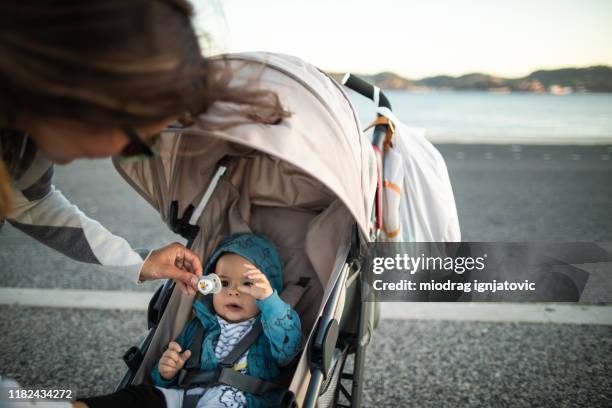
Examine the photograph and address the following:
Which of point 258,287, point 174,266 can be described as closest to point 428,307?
point 258,287

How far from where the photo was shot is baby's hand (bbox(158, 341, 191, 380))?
2.01 meters

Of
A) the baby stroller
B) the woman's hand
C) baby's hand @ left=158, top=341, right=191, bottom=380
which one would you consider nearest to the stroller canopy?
the baby stroller

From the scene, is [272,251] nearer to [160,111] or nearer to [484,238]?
[160,111]

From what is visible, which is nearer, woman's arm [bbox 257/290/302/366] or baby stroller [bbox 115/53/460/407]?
baby stroller [bbox 115/53/460/407]

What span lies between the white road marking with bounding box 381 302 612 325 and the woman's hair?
2.78 meters

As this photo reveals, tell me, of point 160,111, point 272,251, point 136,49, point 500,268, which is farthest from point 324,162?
point 500,268

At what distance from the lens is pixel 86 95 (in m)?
1.01

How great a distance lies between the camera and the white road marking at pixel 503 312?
133 inches

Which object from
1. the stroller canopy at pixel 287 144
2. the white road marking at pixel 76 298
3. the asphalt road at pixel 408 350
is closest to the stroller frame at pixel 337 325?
the stroller canopy at pixel 287 144

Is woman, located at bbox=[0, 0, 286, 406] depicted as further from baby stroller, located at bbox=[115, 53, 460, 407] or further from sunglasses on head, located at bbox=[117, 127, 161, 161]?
baby stroller, located at bbox=[115, 53, 460, 407]

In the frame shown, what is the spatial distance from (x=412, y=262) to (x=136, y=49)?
1662 millimetres

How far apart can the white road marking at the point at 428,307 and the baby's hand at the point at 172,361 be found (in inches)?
66.4

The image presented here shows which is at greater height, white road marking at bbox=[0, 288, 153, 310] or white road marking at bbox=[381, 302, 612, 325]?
white road marking at bbox=[381, 302, 612, 325]

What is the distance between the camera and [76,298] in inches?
146
